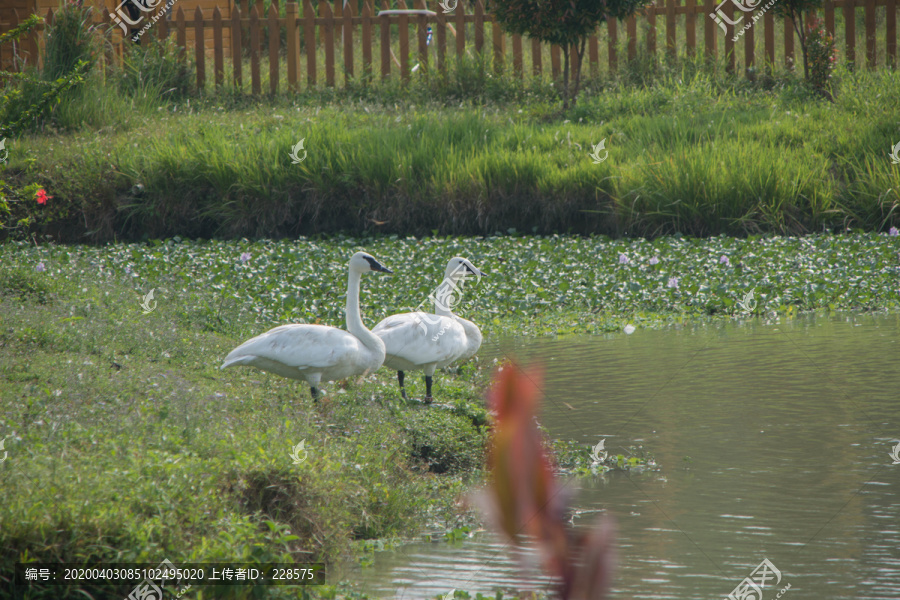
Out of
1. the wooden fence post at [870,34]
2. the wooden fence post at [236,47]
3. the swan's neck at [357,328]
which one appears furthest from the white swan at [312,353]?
the wooden fence post at [870,34]

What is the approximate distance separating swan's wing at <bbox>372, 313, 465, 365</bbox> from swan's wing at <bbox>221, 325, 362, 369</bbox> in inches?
20.7

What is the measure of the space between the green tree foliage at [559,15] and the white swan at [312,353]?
10491 mm

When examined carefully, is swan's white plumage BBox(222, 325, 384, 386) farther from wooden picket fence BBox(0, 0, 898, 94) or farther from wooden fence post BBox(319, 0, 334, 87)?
wooden fence post BBox(319, 0, 334, 87)

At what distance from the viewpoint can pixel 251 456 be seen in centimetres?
432

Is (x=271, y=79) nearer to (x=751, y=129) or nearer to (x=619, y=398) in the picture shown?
(x=751, y=129)

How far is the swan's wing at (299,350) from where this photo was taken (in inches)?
234

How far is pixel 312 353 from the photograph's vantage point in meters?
5.97

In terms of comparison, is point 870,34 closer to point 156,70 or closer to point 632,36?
point 632,36

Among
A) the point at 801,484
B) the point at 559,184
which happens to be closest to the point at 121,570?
the point at 801,484

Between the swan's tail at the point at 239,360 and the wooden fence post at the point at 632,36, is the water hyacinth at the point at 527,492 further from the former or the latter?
the wooden fence post at the point at 632,36

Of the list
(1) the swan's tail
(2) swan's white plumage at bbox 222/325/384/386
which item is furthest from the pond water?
(1) the swan's tail

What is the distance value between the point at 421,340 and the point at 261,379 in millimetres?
1310

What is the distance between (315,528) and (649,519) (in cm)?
164

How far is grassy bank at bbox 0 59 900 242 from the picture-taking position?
41.9 ft
